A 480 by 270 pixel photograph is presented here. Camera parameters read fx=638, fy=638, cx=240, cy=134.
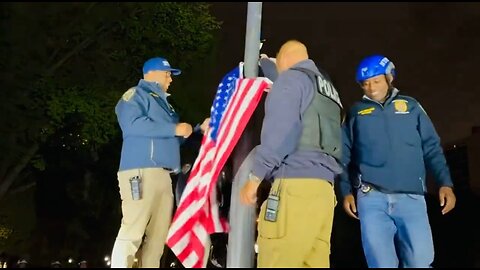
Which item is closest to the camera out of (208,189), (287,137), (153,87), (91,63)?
(287,137)

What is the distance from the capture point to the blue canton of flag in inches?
204

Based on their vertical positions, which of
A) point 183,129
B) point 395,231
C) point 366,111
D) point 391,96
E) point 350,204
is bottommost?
point 395,231

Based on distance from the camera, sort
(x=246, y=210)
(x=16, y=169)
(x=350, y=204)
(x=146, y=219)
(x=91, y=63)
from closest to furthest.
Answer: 1. (x=246, y=210)
2. (x=146, y=219)
3. (x=350, y=204)
4. (x=91, y=63)
5. (x=16, y=169)

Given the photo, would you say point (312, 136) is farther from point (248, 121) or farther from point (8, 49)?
point (8, 49)

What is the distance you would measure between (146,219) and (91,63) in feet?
35.7

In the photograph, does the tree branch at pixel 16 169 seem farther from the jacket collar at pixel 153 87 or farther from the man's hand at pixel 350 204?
the man's hand at pixel 350 204

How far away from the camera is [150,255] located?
5352mm

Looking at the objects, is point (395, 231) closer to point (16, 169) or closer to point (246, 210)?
point (246, 210)

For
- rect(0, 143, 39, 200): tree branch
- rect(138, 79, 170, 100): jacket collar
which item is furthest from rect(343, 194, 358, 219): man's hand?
rect(0, 143, 39, 200): tree branch

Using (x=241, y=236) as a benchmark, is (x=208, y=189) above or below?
above

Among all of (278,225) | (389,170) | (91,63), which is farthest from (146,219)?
(91,63)

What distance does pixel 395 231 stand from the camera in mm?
5141

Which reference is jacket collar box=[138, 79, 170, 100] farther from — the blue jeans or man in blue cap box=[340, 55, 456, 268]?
the blue jeans

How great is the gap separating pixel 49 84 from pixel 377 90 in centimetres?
1129
